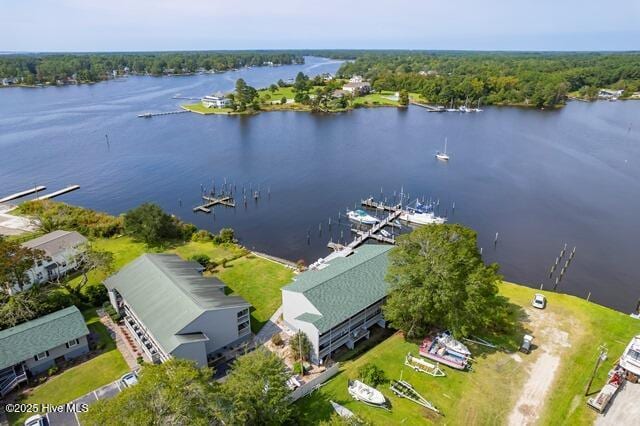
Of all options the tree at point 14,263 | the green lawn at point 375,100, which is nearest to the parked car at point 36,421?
the tree at point 14,263

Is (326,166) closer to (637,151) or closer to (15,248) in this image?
(15,248)

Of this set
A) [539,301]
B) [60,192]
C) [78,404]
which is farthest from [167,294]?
[60,192]

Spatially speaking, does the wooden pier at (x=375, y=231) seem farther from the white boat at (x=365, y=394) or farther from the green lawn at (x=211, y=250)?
the white boat at (x=365, y=394)

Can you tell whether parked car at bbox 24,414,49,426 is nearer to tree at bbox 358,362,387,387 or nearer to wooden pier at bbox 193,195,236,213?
tree at bbox 358,362,387,387

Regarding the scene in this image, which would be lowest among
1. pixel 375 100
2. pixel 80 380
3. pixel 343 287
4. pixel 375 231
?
pixel 375 231

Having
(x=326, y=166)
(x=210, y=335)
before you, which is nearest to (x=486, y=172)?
(x=326, y=166)

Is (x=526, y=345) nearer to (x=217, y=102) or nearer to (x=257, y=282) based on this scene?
(x=257, y=282)
